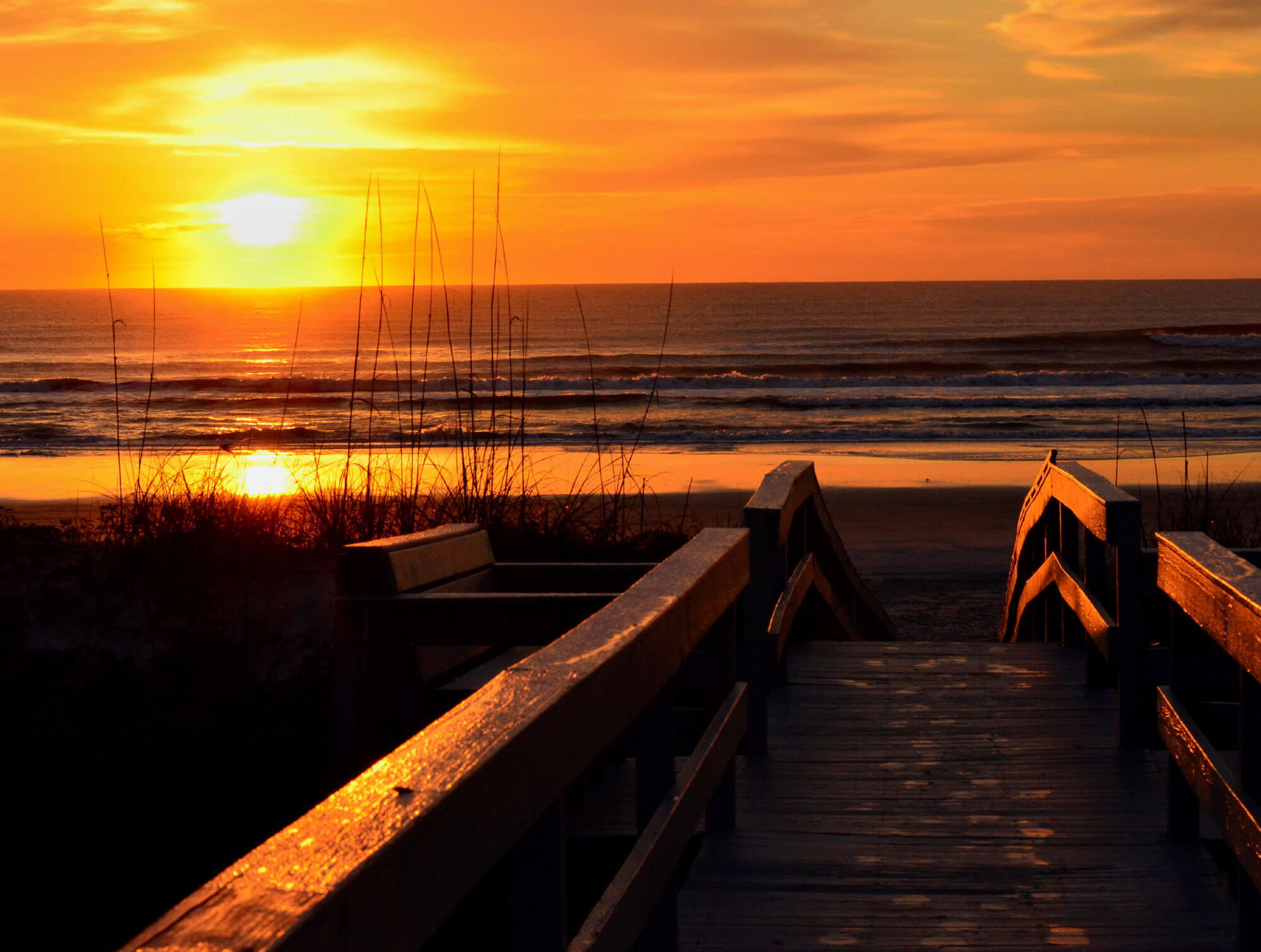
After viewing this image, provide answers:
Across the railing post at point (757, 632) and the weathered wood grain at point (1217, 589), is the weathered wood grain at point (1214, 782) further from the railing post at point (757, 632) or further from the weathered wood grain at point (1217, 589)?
the railing post at point (757, 632)

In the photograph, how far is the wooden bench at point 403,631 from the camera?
3031mm

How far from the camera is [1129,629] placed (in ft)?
12.7

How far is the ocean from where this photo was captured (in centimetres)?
2208

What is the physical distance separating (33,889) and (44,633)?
2.80m

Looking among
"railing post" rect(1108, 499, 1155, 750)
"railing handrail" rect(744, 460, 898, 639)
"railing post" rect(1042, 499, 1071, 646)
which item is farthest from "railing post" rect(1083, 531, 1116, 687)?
"railing handrail" rect(744, 460, 898, 639)

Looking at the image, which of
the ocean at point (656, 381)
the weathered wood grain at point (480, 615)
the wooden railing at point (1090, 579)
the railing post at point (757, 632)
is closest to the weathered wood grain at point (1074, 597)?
the wooden railing at point (1090, 579)

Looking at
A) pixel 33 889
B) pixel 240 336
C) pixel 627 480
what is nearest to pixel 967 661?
pixel 33 889

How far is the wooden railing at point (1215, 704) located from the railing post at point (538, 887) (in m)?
1.30

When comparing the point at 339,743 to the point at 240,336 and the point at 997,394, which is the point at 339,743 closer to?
the point at 997,394

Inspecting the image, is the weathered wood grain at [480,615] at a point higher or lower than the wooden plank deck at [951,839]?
higher

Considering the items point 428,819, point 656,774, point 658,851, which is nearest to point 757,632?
point 656,774

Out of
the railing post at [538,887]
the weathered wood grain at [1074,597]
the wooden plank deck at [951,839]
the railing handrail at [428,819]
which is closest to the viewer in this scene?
the railing handrail at [428,819]

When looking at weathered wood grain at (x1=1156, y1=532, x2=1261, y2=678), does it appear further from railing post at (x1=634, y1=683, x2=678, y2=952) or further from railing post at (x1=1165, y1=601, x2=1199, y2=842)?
railing post at (x1=634, y1=683, x2=678, y2=952)

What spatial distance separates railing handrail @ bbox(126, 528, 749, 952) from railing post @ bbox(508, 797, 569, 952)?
0.20 ft
